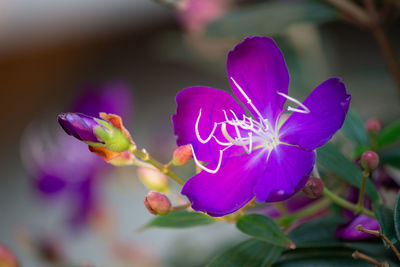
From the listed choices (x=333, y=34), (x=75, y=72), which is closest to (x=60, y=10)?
(x=75, y=72)

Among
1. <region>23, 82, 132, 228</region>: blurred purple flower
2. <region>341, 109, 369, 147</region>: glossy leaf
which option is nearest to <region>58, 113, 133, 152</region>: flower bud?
<region>341, 109, 369, 147</region>: glossy leaf

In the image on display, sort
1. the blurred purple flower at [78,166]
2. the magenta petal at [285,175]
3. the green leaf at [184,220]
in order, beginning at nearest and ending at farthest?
the magenta petal at [285,175] < the green leaf at [184,220] < the blurred purple flower at [78,166]

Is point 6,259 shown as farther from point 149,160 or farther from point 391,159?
point 391,159

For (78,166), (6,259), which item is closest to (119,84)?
(78,166)

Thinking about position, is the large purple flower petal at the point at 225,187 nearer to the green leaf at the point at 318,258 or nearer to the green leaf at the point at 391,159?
the green leaf at the point at 318,258

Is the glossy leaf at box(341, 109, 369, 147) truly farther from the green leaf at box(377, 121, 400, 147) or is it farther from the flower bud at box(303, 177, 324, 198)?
the flower bud at box(303, 177, 324, 198)

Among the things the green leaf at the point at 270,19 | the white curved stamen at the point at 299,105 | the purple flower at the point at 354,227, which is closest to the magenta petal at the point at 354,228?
the purple flower at the point at 354,227

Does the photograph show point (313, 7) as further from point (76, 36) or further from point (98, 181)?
point (76, 36)
